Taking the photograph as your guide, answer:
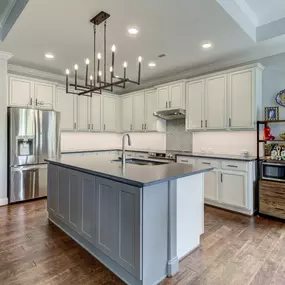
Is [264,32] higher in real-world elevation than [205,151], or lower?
higher

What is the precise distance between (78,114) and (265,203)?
14.9 feet

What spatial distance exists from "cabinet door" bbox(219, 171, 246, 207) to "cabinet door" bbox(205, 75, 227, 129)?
965 mm

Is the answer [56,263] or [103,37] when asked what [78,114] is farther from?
[56,263]

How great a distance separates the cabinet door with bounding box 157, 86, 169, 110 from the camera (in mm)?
4945

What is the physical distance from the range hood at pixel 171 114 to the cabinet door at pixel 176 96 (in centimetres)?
11

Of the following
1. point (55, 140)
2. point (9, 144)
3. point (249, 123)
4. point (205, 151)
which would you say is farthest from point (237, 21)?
point (9, 144)

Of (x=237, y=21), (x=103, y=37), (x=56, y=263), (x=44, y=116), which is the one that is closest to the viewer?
(x=56, y=263)

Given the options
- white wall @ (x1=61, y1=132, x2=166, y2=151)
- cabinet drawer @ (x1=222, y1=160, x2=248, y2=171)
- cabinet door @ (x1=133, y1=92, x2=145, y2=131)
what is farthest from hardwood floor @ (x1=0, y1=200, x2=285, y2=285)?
cabinet door @ (x1=133, y1=92, x2=145, y2=131)

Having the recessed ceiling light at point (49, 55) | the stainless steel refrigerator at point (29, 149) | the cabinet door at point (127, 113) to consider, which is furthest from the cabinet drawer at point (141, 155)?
the recessed ceiling light at point (49, 55)

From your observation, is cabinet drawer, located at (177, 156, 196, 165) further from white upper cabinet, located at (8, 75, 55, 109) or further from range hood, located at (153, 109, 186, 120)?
white upper cabinet, located at (8, 75, 55, 109)

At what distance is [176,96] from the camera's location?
475 cm

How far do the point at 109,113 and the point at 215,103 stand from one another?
10.3ft

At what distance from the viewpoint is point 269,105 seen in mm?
3715

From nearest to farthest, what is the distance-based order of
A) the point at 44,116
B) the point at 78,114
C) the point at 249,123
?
the point at 249,123 → the point at 44,116 → the point at 78,114
